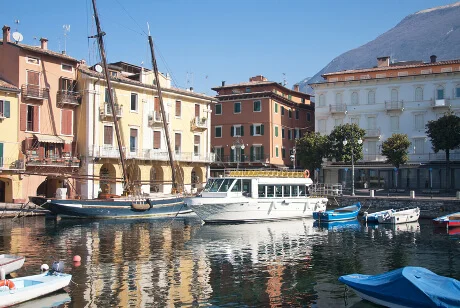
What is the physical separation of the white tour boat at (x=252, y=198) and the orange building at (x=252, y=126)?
2290cm

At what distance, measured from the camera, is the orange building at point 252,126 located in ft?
217

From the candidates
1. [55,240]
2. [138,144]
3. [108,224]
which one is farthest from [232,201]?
[138,144]

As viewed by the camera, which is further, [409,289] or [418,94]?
[418,94]

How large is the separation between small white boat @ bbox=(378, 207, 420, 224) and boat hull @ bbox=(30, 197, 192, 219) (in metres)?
15.8

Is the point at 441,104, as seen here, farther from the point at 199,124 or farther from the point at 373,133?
the point at 199,124

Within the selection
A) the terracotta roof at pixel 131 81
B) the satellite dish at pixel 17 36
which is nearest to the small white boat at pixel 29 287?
the terracotta roof at pixel 131 81

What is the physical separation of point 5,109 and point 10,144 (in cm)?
306

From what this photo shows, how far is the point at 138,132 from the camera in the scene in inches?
2117

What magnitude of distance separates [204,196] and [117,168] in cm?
1610

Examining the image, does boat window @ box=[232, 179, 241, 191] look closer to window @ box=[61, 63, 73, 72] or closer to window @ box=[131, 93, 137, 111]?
window @ box=[131, 93, 137, 111]

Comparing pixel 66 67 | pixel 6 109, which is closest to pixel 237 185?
pixel 6 109

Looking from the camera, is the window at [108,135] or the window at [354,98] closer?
the window at [108,135]

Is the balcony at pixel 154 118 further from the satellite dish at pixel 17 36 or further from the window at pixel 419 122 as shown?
the window at pixel 419 122

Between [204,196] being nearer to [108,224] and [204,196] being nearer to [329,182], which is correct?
[108,224]
